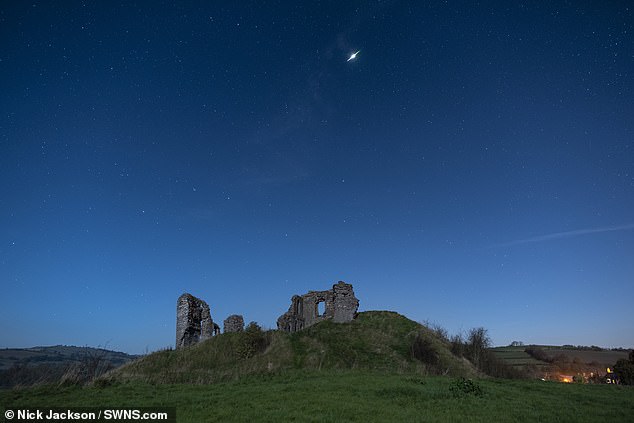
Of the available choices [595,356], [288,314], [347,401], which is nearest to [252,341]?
[288,314]

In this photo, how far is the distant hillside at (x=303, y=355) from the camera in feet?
94.7

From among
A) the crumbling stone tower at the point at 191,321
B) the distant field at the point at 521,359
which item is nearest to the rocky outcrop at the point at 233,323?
the crumbling stone tower at the point at 191,321

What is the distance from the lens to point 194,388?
66.0 ft

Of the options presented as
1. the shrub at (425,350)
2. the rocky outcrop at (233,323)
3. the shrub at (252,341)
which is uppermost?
the rocky outcrop at (233,323)

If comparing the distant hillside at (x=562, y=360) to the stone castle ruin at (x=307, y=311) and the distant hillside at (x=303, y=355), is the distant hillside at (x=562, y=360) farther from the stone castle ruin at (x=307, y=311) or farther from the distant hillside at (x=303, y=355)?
the distant hillside at (x=303, y=355)

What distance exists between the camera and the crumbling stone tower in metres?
38.6

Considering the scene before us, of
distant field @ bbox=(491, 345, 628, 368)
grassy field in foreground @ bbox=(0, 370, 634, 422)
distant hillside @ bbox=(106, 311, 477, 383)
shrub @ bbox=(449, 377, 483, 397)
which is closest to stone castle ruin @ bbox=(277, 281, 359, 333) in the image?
distant hillside @ bbox=(106, 311, 477, 383)

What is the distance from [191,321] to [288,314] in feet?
45.9

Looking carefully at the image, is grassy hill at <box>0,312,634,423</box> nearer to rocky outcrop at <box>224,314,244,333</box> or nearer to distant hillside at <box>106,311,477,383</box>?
distant hillside at <box>106,311,477,383</box>

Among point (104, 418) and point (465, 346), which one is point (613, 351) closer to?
point (465, 346)

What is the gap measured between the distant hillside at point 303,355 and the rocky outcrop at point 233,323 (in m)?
3.98

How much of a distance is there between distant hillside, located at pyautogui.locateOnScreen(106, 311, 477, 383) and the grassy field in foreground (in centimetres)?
697

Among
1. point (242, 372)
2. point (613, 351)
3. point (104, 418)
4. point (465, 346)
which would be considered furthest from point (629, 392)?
point (613, 351)

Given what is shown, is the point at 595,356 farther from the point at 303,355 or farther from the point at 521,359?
the point at 303,355
